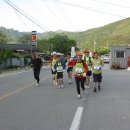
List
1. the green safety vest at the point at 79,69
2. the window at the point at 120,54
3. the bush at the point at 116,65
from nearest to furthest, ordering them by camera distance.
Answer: the green safety vest at the point at 79,69
the bush at the point at 116,65
the window at the point at 120,54

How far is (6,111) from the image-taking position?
404 inches

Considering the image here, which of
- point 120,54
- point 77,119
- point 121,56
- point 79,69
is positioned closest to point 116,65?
point 121,56

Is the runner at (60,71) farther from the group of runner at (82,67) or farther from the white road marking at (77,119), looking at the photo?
the white road marking at (77,119)

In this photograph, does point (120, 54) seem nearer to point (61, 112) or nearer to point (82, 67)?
point (82, 67)

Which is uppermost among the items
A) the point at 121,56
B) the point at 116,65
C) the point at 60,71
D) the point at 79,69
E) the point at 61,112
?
the point at 79,69

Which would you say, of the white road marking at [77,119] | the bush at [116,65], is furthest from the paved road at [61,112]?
the bush at [116,65]

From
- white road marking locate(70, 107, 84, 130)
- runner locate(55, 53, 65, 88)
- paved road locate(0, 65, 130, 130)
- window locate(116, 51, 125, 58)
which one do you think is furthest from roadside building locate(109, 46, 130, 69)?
white road marking locate(70, 107, 84, 130)

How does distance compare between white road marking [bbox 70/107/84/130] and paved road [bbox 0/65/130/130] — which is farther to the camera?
paved road [bbox 0/65/130/130]

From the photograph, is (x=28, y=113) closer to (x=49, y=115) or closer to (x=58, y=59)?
(x=49, y=115)

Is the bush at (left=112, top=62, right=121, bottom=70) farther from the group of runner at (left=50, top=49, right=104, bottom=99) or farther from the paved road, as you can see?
the paved road

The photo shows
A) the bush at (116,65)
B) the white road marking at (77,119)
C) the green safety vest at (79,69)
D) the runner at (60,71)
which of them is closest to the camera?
the white road marking at (77,119)

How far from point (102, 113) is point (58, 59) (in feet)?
27.5

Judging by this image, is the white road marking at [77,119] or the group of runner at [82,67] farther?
the group of runner at [82,67]

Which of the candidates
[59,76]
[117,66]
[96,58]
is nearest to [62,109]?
[96,58]
